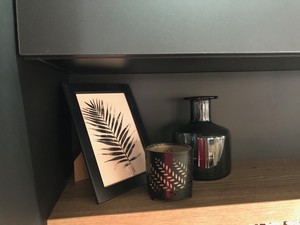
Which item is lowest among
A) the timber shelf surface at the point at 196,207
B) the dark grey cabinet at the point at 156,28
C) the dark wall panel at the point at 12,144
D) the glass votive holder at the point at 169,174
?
the timber shelf surface at the point at 196,207

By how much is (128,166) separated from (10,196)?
1.07 ft

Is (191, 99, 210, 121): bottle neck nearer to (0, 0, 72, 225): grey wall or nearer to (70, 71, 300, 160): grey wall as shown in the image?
(70, 71, 300, 160): grey wall

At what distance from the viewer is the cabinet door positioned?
1.36ft

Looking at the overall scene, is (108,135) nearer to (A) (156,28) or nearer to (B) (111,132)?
(B) (111,132)

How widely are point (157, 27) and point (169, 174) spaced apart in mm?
301

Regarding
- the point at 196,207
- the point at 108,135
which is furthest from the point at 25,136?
the point at 196,207

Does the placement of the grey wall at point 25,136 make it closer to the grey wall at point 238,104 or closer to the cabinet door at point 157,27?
the cabinet door at point 157,27

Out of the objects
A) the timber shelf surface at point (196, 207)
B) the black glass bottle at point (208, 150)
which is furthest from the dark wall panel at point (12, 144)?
the black glass bottle at point (208, 150)

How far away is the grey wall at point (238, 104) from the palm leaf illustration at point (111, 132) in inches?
6.4

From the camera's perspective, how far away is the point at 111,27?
43 cm

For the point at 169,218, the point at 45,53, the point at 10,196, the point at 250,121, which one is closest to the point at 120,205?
the point at 169,218

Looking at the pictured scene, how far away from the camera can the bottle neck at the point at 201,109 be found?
2.45ft

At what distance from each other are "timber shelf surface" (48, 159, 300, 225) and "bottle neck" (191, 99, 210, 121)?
20 cm

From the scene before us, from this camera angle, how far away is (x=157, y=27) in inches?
17.1
